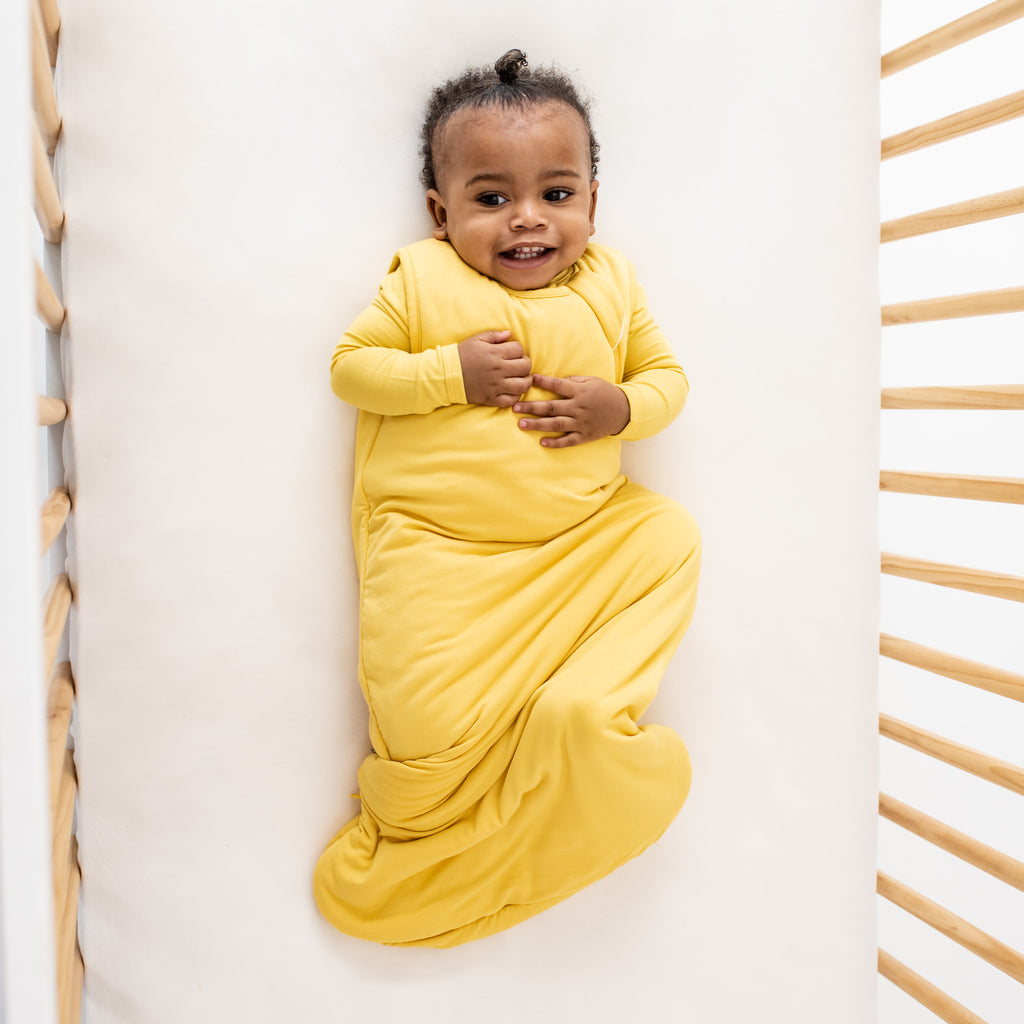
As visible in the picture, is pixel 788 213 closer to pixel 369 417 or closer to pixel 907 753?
pixel 369 417

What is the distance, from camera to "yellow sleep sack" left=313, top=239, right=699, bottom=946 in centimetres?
87

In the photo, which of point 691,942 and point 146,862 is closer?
point 146,862

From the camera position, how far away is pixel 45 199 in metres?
0.77

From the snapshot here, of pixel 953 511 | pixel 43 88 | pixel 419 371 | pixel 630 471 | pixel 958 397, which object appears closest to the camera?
pixel 43 88

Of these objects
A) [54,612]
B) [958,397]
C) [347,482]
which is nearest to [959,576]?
[958,397]

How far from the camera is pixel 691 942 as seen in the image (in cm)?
109

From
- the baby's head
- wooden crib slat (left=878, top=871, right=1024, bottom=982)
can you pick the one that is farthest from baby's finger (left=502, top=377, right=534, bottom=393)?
wooden crib slat (left=878, top=871, right=1024, bottom=982)

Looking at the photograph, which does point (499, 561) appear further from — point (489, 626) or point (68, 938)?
point (68, 938)

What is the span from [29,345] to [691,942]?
107 cm

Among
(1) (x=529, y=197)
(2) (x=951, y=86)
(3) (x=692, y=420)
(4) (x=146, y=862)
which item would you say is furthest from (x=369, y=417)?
(2) (x=951, y=86)

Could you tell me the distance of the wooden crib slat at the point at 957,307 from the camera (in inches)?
35.3

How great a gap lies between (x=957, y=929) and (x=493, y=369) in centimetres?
90

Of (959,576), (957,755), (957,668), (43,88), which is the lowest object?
(957,755)

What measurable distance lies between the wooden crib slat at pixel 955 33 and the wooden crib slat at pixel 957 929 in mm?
1059
